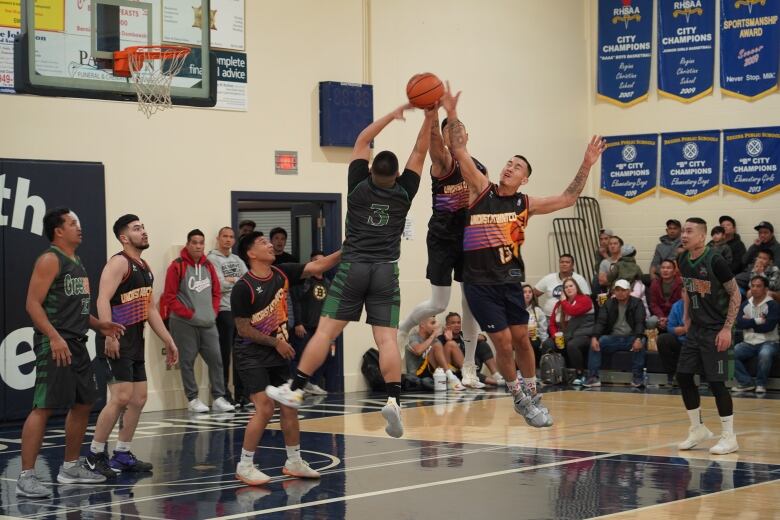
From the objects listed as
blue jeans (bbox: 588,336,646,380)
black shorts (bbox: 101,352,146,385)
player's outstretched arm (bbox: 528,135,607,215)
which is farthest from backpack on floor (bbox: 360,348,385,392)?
player's outstretched arm (bbox: 528,135,607,215)

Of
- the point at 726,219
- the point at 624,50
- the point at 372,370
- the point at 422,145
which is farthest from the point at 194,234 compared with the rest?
the point at 624,50

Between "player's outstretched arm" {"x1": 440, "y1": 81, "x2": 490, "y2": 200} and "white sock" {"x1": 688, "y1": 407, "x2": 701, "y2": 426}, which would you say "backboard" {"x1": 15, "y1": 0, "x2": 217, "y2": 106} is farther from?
"white sock" {"x1": 688, "y1": 407, "x2": 701, "y2": 426}

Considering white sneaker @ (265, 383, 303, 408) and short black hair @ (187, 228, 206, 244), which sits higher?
short black hair @ (187, 228, 206, 244)

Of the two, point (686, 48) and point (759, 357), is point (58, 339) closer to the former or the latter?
point (759, 357)

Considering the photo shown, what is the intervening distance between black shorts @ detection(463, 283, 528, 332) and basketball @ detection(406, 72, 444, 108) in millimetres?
1713

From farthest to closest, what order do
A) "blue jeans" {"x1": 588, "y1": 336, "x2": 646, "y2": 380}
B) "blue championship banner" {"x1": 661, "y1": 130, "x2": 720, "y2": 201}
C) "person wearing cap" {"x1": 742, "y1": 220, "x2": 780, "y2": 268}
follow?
1. "blue championship banner" {"x1": 661, "y1": 130, "x2": 720, "y2": 201}
2. "person wearing cap" {"x1": 742, "y1": 220, "x2": 780, "y2": 268}
3. "blue jeans" {"x1": 588, "y1": 336, "x2": 646, "y2": 380}

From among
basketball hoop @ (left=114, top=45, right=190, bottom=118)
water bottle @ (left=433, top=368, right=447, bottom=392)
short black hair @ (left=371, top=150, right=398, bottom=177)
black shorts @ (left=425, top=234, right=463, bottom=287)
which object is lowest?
water bottle @ (left=433, top=368, right=447, bottom=392)

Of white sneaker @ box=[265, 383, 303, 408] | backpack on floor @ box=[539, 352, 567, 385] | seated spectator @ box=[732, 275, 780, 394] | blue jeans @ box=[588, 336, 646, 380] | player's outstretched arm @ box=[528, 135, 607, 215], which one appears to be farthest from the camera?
backpack on floor @ box=[539, 352, 567, 385]

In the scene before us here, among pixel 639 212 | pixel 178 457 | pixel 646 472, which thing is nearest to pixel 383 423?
pixel 178 457

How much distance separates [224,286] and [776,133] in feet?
31.1

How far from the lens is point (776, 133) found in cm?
1892

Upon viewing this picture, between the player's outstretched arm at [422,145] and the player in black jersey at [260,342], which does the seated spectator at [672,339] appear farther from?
the player's outstretched arm at [422,145]

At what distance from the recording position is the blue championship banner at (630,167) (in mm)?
20359

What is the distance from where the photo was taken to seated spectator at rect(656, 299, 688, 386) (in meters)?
16.1
